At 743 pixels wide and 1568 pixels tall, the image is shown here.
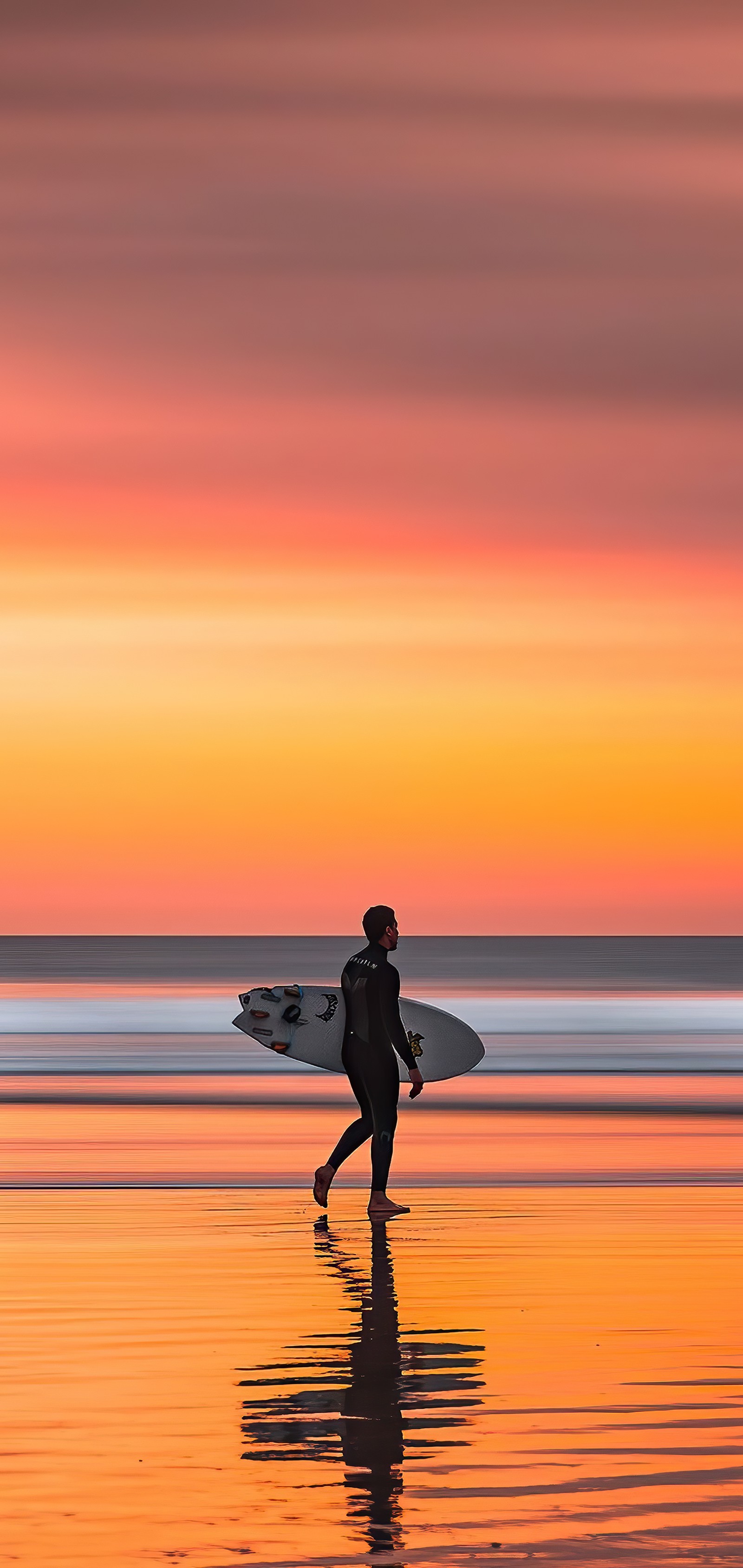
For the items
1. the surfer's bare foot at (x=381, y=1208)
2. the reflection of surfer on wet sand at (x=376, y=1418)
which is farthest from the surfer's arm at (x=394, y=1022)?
the reflection of surfer on wet sand at (x=376, y=1418)

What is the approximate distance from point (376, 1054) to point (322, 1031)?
473cm

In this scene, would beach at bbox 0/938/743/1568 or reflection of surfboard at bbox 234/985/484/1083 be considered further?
reflection of surfboard at bbox 234/985/484/1083

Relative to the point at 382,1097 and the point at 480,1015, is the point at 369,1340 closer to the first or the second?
the point at 382,1097

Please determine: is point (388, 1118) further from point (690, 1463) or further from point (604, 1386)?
point (690, 1463)

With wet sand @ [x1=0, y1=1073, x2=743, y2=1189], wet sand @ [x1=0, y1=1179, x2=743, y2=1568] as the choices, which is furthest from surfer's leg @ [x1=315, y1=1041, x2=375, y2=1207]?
wet sand @ [x1=0, y1=1073, x2=743, y2=1189]

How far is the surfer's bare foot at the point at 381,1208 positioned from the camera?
1454 centimetres

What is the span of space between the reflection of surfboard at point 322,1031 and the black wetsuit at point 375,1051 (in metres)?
3.96

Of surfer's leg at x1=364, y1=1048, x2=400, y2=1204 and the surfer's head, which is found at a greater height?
the surfer's head

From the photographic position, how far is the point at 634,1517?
6934 millimetres

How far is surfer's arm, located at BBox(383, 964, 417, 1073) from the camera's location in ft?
48.0

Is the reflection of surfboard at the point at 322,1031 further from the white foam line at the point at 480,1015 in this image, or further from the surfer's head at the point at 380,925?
the white foam line at the point at 480,1015

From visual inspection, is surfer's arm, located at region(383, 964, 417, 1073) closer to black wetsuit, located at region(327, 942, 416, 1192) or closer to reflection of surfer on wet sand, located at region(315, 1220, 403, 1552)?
black wetsuit, located at region(327, 942, 416, 1192)

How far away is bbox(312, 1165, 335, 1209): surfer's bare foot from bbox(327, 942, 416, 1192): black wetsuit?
8cm

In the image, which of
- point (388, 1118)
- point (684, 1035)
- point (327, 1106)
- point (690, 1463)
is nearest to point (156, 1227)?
point (388, 1118)
